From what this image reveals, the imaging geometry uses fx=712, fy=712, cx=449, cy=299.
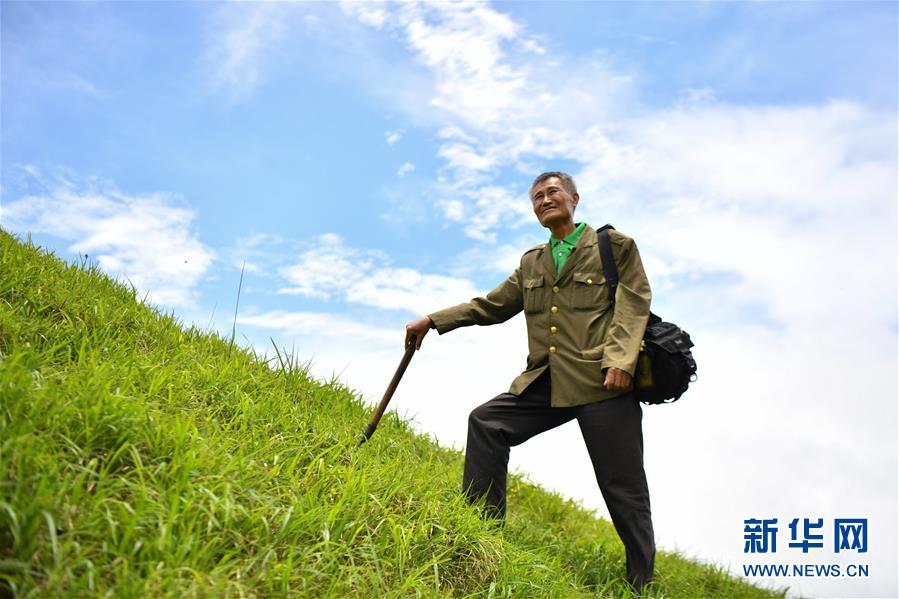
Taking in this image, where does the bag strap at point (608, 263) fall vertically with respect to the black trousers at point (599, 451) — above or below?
above

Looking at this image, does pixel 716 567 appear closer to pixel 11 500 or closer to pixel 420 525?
pixel 420 525

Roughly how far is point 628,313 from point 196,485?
10.1 feet

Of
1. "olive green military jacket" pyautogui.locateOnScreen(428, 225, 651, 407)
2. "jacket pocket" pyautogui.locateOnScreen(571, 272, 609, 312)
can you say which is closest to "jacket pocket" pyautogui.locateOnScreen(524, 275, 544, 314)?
"olive green military jacket" pyautogui.locateOnScreen(428, 225, 651, 407)

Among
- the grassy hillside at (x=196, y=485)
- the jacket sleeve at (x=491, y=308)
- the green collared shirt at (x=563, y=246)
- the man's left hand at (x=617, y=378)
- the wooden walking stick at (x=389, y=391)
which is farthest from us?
the jacket sleeve at (x=491, y=308)

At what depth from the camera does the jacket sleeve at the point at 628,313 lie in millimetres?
4781

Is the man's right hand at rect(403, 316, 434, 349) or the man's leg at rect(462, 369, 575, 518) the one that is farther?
the man's right hand at rect(403, 316, 434, 349)

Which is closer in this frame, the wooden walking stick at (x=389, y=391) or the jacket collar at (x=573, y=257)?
the wooden walking stick at (x=389, y=391)

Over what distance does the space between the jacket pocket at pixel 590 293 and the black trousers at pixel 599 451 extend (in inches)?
22.9

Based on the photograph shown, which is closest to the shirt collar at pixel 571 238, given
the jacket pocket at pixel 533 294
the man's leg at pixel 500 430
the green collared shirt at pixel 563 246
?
the green collared shirt at pixel 563 246

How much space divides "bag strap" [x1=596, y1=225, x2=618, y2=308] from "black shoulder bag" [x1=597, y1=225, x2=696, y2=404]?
38cm

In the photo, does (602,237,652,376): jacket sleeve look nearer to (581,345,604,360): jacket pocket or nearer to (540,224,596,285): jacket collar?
(581,345,604,360): jacket pocket

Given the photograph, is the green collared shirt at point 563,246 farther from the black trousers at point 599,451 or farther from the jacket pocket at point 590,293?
the black trousers at point 599,451

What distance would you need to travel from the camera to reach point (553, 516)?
7.66m

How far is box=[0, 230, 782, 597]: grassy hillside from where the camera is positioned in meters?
2.61
